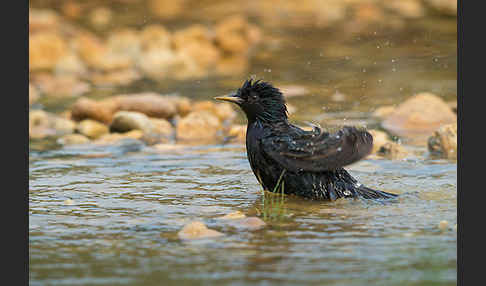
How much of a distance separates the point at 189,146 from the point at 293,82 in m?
3.70

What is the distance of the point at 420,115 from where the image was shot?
424 inches

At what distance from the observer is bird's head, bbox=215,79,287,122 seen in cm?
758

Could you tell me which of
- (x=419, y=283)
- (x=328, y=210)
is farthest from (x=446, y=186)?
(x=419, y=283)

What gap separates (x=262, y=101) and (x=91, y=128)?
4.05 metres

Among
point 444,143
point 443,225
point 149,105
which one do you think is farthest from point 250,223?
point 149,105

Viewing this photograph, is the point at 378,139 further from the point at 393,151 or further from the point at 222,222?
the point at 222,222

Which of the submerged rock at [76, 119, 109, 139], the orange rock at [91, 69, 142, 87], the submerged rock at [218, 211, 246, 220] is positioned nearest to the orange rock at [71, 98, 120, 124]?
the submerged rock at [76, 119, 109, 139]

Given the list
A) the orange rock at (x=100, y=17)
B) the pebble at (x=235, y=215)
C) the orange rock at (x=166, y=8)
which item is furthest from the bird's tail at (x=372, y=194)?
the orange rock at (x=166, y=8)

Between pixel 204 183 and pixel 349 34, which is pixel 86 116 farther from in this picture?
pixel 349 34

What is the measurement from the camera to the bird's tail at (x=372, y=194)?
7055 mm

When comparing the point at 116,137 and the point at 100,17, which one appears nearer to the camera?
the point at 116,137

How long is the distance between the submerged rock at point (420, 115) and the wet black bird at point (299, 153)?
3312mm

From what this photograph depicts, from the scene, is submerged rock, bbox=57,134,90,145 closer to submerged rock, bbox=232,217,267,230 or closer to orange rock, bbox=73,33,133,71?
submerged rock, bbox=232,217,267,230

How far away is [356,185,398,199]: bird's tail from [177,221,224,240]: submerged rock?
1741 mm
